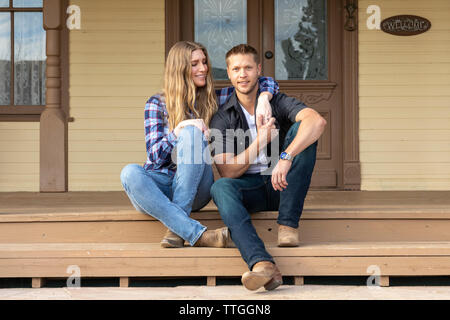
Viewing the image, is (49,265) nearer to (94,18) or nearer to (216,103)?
(216,103)

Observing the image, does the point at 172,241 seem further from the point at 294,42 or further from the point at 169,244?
the point at 294,42

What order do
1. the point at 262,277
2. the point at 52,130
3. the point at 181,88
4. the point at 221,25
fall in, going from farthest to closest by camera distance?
the point at 221,25 → the point at 52,130 → the point at 181,88 → the point at 262,277

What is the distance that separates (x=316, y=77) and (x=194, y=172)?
A: 2.70 m

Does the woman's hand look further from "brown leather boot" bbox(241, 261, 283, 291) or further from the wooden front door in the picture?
the wooden front door

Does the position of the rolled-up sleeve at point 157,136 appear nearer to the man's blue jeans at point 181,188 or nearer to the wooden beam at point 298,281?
the man's blue jeans at point 181,188

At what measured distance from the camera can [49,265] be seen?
8.87ft

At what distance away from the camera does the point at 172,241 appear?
2.65 meters

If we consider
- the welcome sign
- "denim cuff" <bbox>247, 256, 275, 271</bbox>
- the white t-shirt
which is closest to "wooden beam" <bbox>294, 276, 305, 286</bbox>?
"denim cuff" <bbox>247, 256, 275, 271</bbox>

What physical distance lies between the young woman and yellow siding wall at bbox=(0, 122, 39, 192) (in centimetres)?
256

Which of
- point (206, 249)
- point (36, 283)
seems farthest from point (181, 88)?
point (36, 283)

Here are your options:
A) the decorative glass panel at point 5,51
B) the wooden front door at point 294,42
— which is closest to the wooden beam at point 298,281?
the wooden front door at point 294,42

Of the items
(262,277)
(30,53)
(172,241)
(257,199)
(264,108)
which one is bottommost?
(262,277)

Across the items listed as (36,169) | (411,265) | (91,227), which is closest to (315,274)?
(411,265)

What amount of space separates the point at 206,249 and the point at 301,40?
9.62ft
